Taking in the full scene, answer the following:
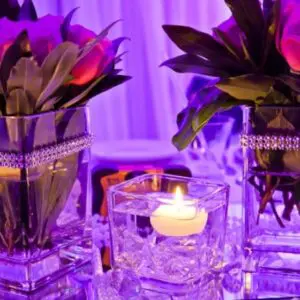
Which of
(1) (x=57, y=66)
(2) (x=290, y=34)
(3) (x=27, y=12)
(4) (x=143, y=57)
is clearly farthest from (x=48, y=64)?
(4) (x=143, y=57)

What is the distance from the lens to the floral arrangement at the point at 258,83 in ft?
1.87

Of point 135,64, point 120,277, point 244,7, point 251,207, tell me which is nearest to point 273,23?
point 244,7

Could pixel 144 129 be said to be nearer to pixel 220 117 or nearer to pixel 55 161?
pixel 220 117

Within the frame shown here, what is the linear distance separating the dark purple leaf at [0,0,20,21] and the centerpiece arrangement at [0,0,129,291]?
9 cm

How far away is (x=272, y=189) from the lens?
2.01 ft

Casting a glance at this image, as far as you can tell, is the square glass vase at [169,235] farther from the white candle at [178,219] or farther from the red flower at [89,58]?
the red flower at [89,58]

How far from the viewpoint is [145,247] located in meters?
0.60

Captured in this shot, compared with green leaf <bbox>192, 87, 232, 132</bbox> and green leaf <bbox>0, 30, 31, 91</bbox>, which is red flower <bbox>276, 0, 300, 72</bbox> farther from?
green leaf <bbox>0, 30, 31, 91</bbox>

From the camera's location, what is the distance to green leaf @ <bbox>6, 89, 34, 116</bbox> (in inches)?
21.8

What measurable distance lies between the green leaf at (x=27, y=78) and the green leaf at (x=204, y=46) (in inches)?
6.1

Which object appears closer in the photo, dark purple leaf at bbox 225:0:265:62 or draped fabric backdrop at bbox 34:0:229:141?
dark purple leaf at bbox 225:0:265:62

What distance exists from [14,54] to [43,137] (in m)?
0.09

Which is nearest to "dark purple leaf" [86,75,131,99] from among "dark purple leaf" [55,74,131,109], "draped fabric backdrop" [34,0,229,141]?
"dark purple leaf" [55,74,131,109]

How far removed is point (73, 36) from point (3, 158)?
156mm
